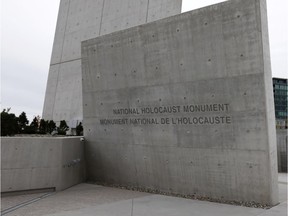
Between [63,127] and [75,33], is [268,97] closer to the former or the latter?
[63,127]

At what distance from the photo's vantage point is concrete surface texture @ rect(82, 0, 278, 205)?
26.0 ft

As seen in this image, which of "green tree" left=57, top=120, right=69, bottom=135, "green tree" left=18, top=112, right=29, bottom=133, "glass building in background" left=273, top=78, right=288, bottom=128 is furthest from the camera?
"glass building in background" left=273, top=78, right=288, bottom=128

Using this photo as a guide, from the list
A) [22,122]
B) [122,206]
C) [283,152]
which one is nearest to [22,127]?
[22,122]

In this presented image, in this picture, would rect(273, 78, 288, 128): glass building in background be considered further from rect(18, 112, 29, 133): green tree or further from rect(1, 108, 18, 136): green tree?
rect(1, 108, 18, 136): green tree

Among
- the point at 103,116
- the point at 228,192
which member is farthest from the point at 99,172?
the point at 228,192

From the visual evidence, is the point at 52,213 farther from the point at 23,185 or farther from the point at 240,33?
the point at 240,33

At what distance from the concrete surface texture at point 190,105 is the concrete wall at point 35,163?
1.41m

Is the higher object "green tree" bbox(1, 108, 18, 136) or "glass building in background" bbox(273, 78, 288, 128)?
"glass building in background" bbox(273, 78, 288, 128)

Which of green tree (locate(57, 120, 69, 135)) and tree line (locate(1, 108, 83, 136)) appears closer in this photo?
tree line (locate(1, 108, 83, 136))

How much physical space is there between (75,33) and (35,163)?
1960cm

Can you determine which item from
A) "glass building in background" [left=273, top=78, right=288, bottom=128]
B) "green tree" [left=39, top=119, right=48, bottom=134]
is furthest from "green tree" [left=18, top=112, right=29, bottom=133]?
"glass building in background" [left=273, top=78, right=288, bottom=128]

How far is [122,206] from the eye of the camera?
7887 millimetres

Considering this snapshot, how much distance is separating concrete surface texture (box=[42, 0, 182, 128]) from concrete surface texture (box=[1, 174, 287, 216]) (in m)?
15.2

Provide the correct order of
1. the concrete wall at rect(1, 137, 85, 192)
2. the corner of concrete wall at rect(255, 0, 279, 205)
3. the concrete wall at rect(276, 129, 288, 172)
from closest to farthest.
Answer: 1. the corner of concrete wall at rect(255, 0, 279, 205)
2. the concrete wall at rect(1, 137, 85, 192)
3. the concrete wall at rect(276, 129, 288, 172)
